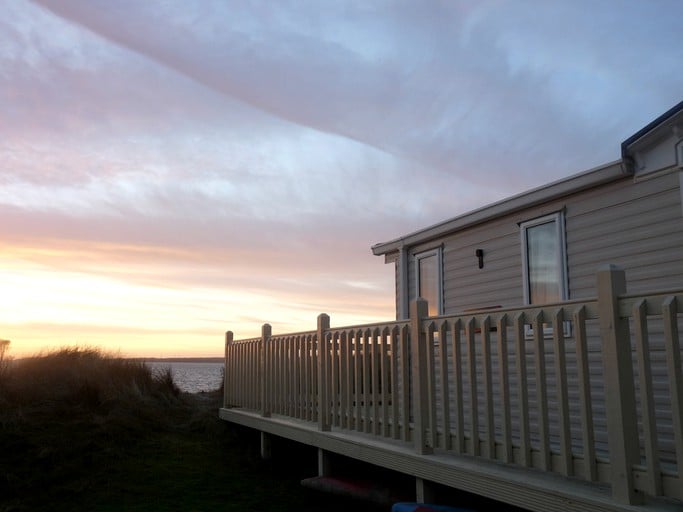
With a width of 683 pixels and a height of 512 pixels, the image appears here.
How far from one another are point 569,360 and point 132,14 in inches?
289

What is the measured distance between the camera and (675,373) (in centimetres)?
309

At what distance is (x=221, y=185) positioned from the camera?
1250cm

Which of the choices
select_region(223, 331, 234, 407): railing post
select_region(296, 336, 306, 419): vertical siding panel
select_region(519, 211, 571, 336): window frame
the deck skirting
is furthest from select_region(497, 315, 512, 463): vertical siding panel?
select_region(223, 331, 234, 407): railing post

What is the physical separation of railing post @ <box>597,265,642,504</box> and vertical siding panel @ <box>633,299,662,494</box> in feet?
0.34

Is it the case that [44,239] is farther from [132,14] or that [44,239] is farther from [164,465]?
[164,465]

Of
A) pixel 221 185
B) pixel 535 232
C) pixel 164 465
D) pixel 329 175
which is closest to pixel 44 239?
pixel 221 185

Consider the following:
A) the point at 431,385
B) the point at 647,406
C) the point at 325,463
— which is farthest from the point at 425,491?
the point at 647,406

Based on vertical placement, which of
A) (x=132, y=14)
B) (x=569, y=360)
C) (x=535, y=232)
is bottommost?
(x=569, y=360)

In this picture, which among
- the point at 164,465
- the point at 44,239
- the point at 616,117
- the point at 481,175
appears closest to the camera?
the point at 164,465

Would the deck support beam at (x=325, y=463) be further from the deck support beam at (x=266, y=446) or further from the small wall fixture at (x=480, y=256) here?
the small wall fixture at (x=480, y=256)

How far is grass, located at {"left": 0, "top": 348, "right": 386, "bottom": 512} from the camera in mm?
6223

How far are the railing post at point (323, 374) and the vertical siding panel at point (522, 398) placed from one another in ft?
9.52

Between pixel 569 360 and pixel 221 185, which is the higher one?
pixel 221 185

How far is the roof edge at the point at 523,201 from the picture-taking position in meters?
5.92
